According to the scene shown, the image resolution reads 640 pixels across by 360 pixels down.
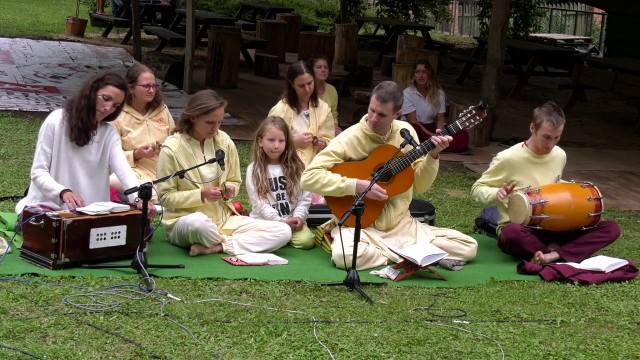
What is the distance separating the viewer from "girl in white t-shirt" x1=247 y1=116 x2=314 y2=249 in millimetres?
6969

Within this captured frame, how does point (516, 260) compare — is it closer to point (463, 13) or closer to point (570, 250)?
point (570, 250)

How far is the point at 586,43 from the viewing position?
23.2 meters

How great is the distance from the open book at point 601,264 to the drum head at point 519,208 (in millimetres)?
441

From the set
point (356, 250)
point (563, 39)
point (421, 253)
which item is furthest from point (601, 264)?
point (563, 39)

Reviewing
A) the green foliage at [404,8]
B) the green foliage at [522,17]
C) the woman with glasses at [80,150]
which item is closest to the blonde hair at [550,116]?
the woman with glasses at [80,150]

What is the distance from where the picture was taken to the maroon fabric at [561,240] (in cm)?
679

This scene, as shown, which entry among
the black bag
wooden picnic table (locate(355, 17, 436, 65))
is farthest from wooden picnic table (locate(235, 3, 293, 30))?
the black bag

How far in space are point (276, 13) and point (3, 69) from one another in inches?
341

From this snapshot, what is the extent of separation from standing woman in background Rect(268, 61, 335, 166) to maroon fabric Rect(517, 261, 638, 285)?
2.17 metres

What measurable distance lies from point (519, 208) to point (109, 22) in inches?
575

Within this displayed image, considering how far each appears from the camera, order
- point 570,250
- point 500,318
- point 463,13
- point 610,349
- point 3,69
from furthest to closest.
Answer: point 463,13
point 3,69
point 570,250
point 500,318
point 610,349

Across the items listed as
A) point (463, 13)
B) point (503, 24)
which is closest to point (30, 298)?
point (503, 24)

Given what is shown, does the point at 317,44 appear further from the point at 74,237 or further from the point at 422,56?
the point at 74,237

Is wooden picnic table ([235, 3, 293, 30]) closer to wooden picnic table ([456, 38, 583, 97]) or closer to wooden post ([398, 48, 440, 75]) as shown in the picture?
wooden picnic table ([456, 38, 583, 97])
